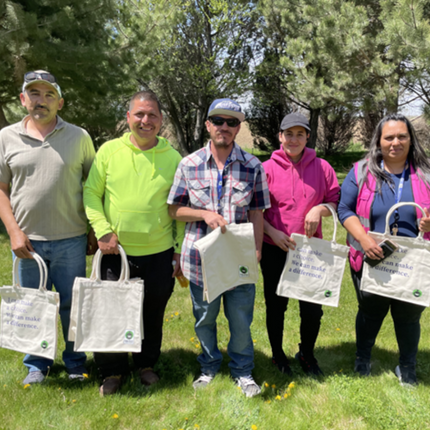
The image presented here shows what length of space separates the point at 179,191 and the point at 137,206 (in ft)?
1.00

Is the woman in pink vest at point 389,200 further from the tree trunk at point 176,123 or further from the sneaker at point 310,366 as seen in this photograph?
the tree trunk at point 176,123

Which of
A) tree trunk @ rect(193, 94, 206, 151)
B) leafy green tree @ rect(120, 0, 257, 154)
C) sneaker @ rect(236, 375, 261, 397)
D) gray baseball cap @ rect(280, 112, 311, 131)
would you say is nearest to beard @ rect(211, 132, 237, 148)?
gray baseball cap @ rect(280, 112, 311, 131)

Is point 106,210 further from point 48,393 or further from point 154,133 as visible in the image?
point 48,393

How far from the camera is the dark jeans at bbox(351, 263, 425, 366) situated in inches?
114

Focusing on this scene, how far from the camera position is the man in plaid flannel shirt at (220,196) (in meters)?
2.66

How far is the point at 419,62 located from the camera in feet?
26.1

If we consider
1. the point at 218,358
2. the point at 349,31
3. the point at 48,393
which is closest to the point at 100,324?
the point at 48,393

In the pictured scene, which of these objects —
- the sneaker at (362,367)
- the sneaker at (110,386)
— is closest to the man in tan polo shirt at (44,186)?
the sneaker at (110,386)

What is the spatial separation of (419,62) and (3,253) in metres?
8.64

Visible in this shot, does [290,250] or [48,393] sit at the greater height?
[290,250]

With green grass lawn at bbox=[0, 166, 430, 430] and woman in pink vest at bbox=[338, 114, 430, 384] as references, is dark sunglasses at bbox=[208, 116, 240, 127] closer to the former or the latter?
woman in pink vest at bbox=[338, 114, 430, 384]

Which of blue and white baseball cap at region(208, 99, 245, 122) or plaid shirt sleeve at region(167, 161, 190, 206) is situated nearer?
blue and white baseball cap at region(208, 99, 245, 122)

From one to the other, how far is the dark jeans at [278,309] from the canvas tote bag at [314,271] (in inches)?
7.7

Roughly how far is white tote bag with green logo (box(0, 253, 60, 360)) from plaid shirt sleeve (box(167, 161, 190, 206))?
38.8 inches
